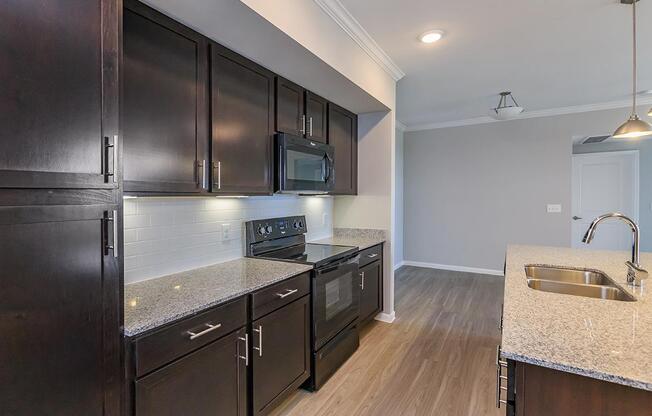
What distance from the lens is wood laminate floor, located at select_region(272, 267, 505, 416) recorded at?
6.81 ft

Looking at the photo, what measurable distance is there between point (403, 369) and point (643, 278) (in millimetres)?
1596

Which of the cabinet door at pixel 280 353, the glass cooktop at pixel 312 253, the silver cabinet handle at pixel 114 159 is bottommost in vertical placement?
the cabinet door at pixel 280 353

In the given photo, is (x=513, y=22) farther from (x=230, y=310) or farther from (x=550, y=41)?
(x=230, y=310)

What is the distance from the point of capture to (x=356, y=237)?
3541 millimetres

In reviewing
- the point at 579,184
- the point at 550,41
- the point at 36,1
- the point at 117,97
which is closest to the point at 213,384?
the point at 117,97

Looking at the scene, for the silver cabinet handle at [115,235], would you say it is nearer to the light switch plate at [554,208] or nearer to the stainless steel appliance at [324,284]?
the stainless steel appliance at [324,284]

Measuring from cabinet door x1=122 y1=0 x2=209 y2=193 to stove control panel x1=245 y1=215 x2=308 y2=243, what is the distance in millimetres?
769

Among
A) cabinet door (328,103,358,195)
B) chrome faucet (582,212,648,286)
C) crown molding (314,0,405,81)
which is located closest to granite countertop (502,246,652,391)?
chrome faucet (582,212,648,286)

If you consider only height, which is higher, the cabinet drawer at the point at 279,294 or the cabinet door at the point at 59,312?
the cabinet door at the point at 59,312

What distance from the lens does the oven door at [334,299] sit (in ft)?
7.29

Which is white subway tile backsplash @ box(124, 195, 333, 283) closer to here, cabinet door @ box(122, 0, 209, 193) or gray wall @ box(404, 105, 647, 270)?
cabinet door @ box(122, 0, 209, 193)

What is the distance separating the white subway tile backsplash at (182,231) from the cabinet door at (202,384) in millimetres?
628

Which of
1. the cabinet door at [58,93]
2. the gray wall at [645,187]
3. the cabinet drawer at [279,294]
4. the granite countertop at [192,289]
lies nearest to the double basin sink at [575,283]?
the cabinet drawer at [279,294]

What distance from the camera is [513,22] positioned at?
7.65 ft
